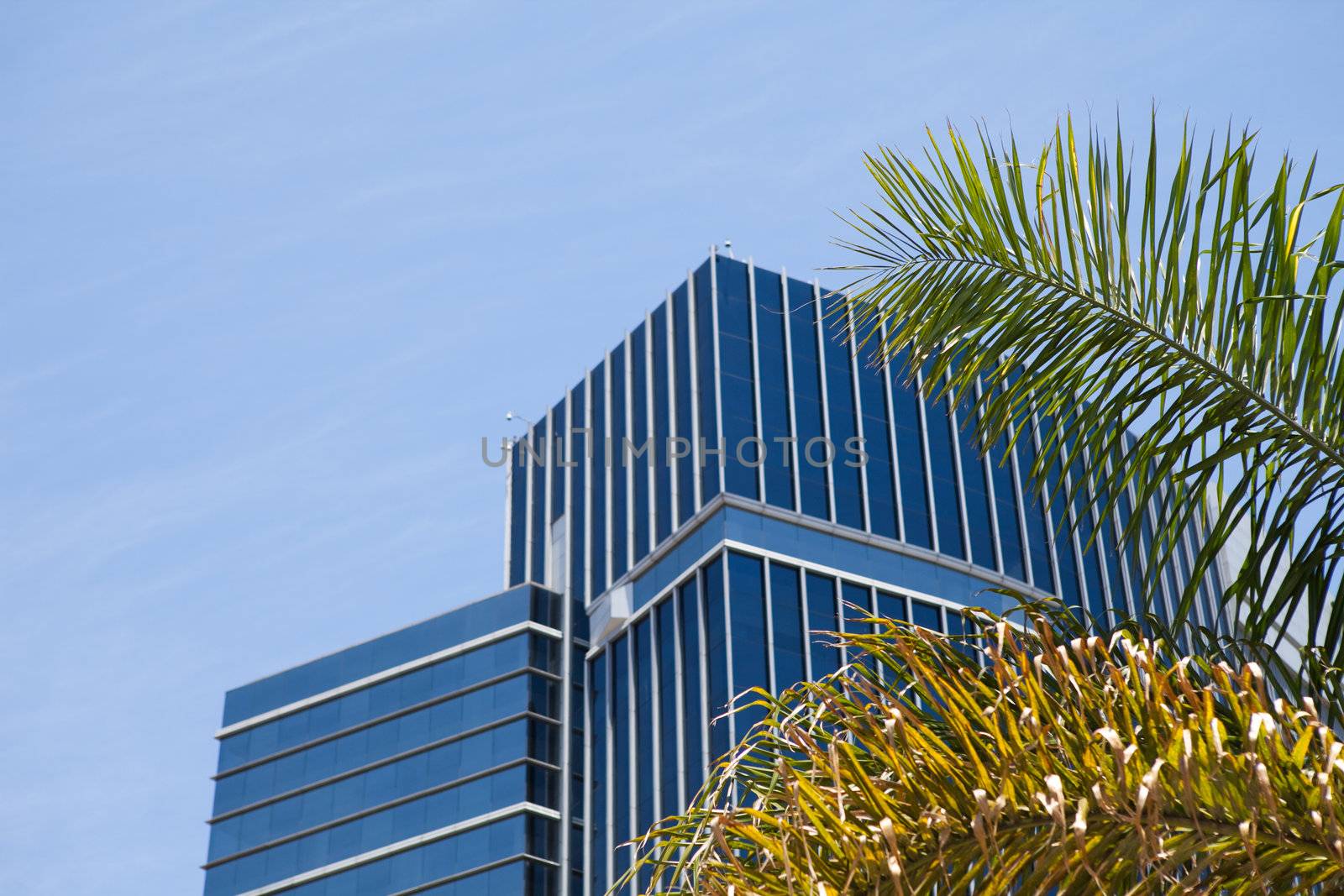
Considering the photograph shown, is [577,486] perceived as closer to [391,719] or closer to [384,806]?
[391,719]

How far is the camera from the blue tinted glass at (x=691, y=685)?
5578cm

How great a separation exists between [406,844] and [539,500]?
15953 millimetres

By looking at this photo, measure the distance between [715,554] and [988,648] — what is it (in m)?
52.2

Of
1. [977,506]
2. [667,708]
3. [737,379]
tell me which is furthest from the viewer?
[977,506]

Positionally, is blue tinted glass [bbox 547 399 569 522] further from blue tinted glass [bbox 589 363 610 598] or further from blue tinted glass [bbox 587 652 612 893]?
blue tinted glass [bbox 587 652 612 893]

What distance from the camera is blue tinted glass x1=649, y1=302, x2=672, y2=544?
6325 centimetres

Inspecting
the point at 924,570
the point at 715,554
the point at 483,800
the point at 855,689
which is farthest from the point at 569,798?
the point at 855,689

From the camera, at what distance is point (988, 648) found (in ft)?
22.4

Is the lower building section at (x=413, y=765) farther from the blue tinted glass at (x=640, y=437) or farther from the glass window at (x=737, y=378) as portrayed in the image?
the glass window at (x=737, y=378)

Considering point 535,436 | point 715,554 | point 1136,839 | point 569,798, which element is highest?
point 535,436

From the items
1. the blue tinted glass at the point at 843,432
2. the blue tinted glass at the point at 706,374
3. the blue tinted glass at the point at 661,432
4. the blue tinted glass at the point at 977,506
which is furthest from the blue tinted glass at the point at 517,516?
the blue tinted glass at the point at 977,506

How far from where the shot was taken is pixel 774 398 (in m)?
62.5

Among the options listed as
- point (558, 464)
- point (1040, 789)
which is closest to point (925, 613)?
point (558, 464)

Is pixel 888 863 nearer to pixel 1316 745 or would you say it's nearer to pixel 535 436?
pixel 1316 745
